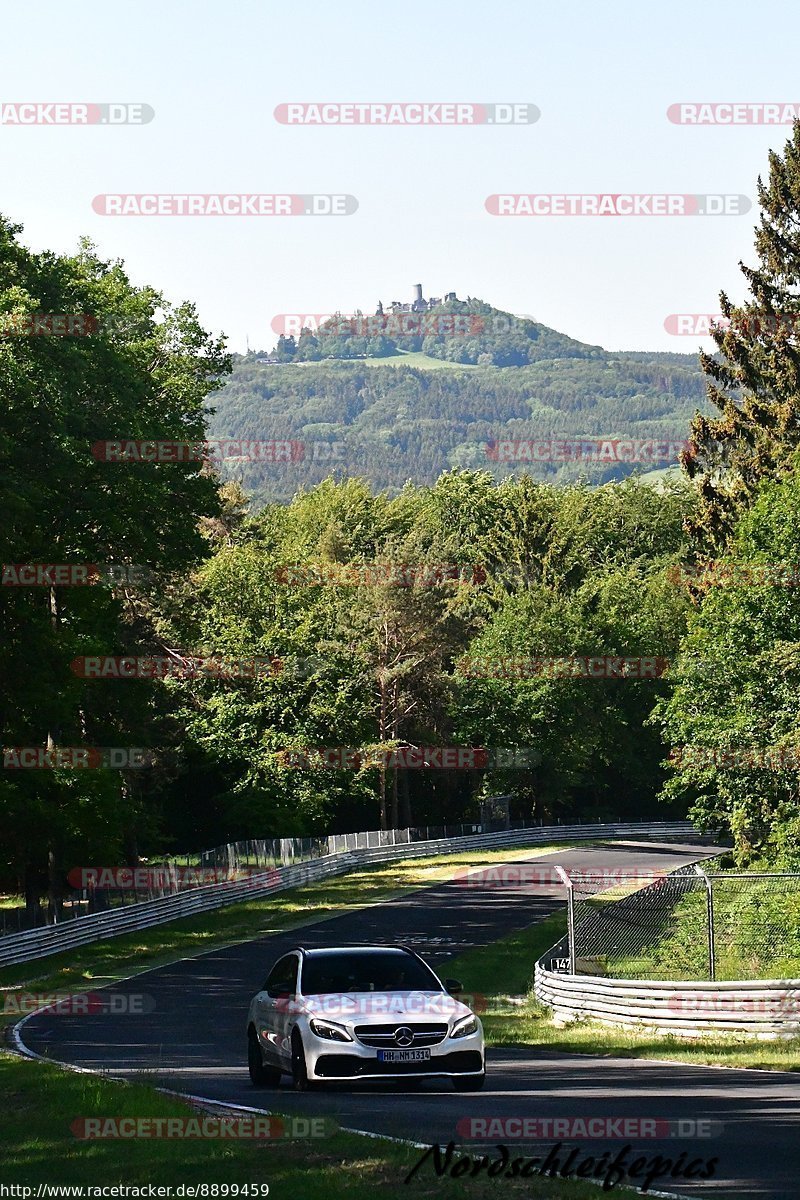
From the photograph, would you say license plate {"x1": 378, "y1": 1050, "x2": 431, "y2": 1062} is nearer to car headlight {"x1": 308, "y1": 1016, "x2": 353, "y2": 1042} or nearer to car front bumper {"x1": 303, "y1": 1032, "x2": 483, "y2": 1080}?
car front bumper {"x1": 303, "y1": 1032, "x2": 483, "y2": 1080}

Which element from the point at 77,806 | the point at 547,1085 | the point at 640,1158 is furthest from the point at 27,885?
the point at 640,1158

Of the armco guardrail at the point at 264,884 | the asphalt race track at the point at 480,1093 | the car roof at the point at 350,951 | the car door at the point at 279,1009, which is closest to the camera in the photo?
the asphalt race track at the point at 480,1093

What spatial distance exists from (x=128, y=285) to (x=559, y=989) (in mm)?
30516

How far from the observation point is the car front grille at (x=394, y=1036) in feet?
47.9

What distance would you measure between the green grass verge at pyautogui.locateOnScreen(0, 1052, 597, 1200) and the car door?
8.89 ft

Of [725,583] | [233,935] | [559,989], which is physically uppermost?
[725,583]

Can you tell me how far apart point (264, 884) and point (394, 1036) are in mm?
41981

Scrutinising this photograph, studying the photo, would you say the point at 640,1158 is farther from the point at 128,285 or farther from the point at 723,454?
the point at 723,454

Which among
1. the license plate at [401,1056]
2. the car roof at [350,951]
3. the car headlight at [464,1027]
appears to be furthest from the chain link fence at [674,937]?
the license plate at [401,1056]

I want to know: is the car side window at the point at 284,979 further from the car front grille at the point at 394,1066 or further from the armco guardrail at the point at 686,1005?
the armco guardrail at the point at 686,1005

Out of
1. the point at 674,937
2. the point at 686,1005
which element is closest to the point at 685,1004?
the point at 686,1005

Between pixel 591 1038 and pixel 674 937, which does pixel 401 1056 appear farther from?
pixel 674 937

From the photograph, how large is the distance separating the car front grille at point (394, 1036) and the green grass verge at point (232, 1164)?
7.78 feet

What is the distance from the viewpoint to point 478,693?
86375 millimetres
